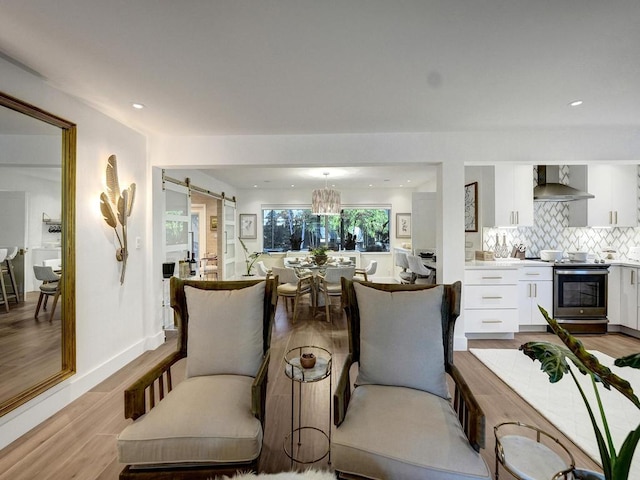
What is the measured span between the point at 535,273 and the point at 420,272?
1.50 metres

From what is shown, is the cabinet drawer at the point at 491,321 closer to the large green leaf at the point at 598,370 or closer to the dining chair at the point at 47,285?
the large green leaf at the point at 598,370

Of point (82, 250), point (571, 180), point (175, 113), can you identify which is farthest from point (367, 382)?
point (571, 180)

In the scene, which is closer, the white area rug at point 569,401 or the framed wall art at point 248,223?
the white area rug at point 569,401

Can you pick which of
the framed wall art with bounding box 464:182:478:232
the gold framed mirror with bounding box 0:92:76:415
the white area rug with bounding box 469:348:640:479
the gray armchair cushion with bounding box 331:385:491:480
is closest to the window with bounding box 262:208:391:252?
the framed wall art with bounding box 464:182:478:232

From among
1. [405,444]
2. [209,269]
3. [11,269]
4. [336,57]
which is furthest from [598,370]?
[209,269]

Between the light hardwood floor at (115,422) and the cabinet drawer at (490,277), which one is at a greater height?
the cabinet drawer at (490,277)

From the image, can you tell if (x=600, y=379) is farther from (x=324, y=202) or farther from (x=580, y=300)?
(x=324, y=202)

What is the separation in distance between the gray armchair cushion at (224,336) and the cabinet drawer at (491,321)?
2.88 m

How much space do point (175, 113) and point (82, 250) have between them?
1.48 meters

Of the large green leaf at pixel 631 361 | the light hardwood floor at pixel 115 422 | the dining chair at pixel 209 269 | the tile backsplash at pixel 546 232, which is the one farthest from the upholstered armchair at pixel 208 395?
the dining chair at pixel 209 269

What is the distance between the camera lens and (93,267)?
2691mm

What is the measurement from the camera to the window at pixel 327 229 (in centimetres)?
791

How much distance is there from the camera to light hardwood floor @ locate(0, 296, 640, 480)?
1.74m

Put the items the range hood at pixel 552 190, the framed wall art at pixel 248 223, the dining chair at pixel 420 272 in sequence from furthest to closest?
the framed wall art at pixel 248 223 < the dining chair at pixel 420 272 < the range hood at pixel 552 190
